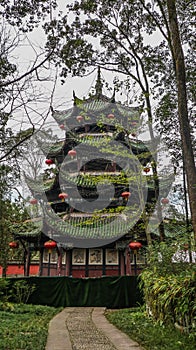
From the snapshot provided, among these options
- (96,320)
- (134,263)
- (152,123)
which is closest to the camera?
(96,320)

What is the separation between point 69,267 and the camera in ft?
50.8

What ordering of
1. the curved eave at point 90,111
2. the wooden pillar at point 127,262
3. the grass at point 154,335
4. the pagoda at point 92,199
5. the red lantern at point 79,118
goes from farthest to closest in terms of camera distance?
the curved eave at point 90,111 → the red lantern at point 79,118 → the wooden pillar at point 127,262 → the pagoda at point 92,199 → the grass at point 154,335

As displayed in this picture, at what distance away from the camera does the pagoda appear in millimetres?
13633

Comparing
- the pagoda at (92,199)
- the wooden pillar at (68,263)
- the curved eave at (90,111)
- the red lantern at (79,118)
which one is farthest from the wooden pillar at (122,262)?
the red lantern at (79,118)

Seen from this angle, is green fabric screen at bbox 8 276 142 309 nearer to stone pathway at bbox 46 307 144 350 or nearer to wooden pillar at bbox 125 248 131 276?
wooden pillar at bbox 125 248 131 276

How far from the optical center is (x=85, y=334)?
7359 millimetres

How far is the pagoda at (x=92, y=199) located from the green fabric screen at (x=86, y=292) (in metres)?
1.45

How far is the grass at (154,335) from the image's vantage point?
17.9ft

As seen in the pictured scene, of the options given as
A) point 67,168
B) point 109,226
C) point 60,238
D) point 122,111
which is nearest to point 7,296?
point 60,238

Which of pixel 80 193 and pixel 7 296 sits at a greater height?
pixel 80 193

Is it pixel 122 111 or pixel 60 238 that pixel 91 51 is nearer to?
pixel 122 111

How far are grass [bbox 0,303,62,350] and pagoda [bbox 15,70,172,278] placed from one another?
3.56 meters

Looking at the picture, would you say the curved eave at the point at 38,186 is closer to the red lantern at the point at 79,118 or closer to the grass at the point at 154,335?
the red lantern at the point at 79,118

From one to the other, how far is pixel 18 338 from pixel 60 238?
874 cm
